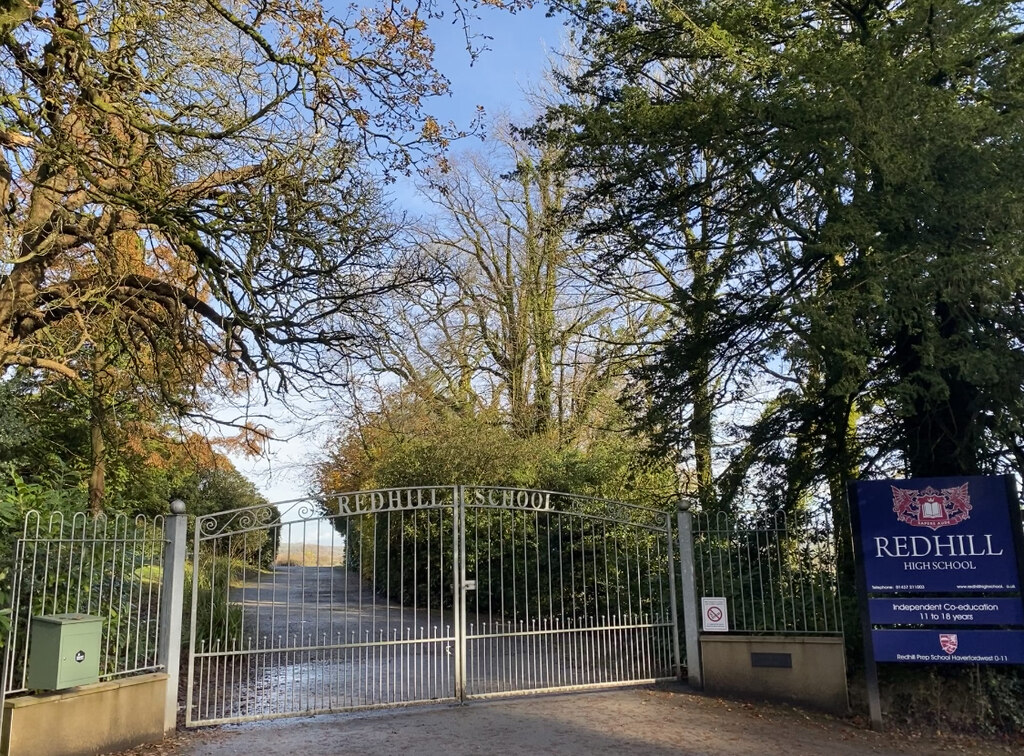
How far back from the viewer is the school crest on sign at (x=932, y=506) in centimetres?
790

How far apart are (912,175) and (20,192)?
10452 millimetres

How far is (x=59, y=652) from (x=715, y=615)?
6.67m

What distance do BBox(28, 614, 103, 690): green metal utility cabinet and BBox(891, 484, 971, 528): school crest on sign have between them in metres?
7.74

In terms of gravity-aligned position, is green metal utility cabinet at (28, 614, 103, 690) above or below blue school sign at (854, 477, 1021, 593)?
below

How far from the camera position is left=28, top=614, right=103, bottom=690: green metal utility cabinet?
605 cm

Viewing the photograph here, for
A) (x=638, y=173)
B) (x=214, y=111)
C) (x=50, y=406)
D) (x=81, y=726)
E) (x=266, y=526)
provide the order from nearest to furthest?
(x=81, y=726) < (x=266, y=526) < (x=214, y=111) < (x=638, y=173) < (x=50, y=406)

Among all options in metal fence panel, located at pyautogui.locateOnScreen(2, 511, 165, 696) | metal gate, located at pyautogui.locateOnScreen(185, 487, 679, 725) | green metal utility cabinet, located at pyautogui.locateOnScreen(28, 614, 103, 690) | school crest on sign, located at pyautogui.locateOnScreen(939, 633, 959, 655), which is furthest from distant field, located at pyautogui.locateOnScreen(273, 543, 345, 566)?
school crest on sign, located at pyautogui.locateOnScreen(939, 633, 959, 655)

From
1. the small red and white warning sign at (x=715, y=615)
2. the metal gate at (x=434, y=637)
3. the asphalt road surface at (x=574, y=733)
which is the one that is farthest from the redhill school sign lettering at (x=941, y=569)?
the metal gate at (x=434, y=637)

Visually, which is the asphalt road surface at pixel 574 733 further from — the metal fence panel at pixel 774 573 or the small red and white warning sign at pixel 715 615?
the metal fence panel at pixel 774 573

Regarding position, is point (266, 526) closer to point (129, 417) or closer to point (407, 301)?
point (407, 301)

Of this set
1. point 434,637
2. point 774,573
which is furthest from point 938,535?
point 434,637

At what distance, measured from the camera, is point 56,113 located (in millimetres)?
8477

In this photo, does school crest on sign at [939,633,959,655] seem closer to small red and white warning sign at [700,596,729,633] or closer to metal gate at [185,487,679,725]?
small red and white warning sign at [700,596,729,633]

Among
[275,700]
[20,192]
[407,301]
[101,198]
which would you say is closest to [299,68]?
[101,198]
